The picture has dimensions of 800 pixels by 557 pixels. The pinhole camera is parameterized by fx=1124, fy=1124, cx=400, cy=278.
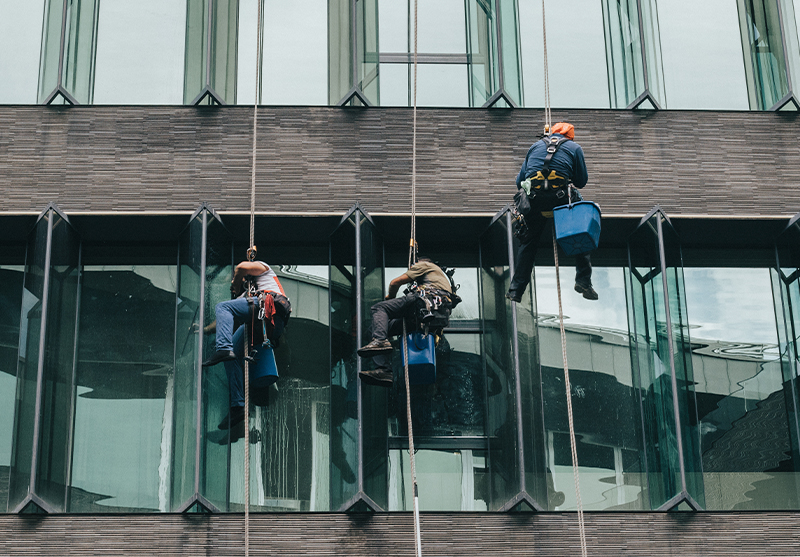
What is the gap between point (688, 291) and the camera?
43.1ft

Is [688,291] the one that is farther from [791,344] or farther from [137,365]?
[137,365]

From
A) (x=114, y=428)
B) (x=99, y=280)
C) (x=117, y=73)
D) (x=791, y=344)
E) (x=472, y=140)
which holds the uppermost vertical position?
(x=117, y=73)

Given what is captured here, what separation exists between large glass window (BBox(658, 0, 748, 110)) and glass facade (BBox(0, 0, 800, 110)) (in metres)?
0.02

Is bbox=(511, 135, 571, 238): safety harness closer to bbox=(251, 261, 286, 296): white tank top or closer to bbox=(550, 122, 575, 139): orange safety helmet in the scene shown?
bbox=(550, 122, 575, 139): orange safety helmet

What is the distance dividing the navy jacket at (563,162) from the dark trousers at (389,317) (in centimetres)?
168

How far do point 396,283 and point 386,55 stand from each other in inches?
125

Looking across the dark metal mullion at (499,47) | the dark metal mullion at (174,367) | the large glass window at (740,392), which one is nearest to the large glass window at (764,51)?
the large glass window at (740,392)

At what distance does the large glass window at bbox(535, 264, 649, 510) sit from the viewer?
12.1 meters

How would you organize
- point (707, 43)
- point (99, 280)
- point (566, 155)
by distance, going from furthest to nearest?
point (707, 43) → point (99, 280) → point (566, 155)

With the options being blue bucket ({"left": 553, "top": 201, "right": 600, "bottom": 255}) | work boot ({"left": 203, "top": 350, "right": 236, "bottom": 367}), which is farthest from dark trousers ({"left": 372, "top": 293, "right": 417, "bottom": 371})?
blue bucket ({"left": 553, "top": 201, "right": 600, "bottom": 255})

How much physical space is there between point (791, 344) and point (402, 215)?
4694mm

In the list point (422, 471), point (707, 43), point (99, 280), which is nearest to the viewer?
point (422, 471)

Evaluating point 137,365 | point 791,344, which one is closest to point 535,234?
point 791,344

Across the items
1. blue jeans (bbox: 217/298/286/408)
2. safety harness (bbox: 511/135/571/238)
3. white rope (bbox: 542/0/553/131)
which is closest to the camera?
safety harness (bbox: 511/135/571/238)
